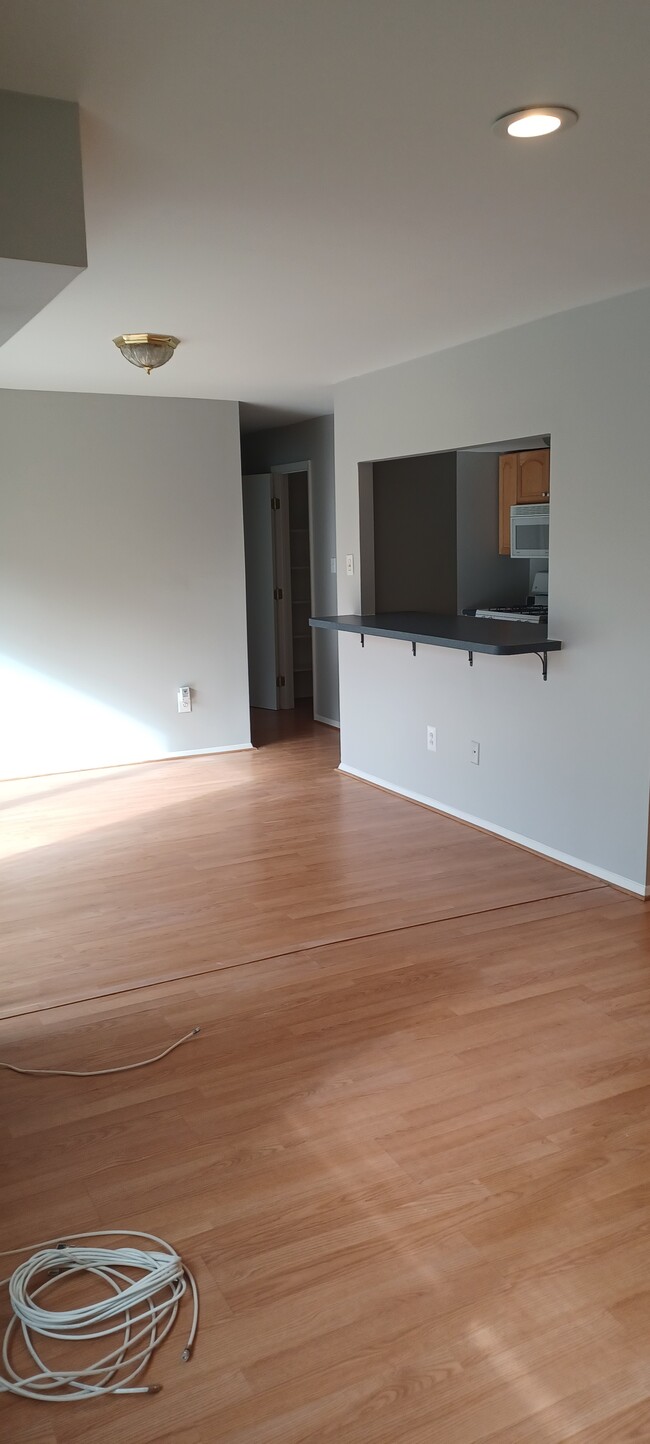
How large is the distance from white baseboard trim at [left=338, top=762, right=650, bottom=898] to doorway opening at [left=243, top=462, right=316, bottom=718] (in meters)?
2.20

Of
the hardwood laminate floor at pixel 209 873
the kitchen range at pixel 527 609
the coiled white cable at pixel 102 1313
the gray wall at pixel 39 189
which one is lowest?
the coiled white cable at pixel 102 1313

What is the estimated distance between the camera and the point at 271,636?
8.05 metres

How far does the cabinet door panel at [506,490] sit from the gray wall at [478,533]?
362 millimetres

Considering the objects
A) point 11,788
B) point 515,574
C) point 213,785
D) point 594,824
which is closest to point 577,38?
point 594,824

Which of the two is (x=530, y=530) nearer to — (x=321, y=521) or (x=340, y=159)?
(x=321, y=521)

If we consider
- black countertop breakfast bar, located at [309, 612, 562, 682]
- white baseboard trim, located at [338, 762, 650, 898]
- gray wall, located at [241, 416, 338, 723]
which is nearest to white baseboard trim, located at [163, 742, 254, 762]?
white baseboard trim, located at [338, 762, 650, 898]

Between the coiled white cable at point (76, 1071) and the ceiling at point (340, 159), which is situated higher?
the ceiling at point (340, 159)

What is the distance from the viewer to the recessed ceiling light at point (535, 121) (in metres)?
2.08

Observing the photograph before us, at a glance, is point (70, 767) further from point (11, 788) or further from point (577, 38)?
point (577, 38)

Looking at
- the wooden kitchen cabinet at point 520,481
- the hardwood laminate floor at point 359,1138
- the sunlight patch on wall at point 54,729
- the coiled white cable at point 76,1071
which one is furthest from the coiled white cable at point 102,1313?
the wooden kitchen cabinet at point 520,481

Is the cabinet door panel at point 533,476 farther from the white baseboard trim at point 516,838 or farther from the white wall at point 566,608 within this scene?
the white baseboard trim at point 516,838

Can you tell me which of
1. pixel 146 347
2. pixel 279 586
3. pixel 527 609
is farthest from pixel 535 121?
pixel 279 586

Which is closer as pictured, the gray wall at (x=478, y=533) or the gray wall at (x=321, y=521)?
the gray wall at (x=478, y=533)

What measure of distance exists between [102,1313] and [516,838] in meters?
3.01
